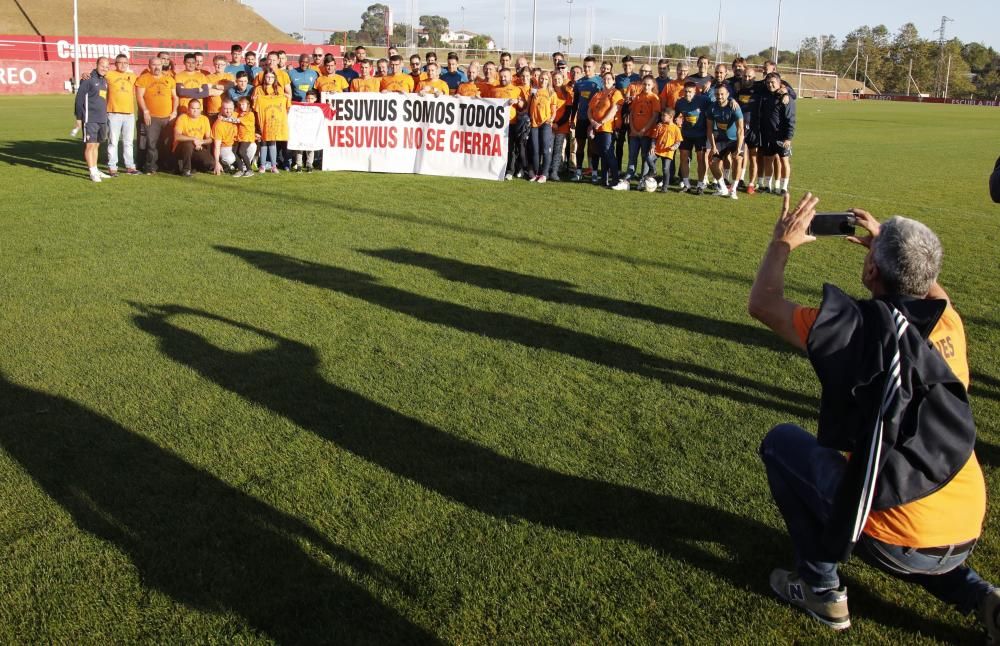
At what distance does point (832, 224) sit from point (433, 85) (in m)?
13.0

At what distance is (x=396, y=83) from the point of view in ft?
50.2

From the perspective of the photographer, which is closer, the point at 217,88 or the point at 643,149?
the point at 643,149

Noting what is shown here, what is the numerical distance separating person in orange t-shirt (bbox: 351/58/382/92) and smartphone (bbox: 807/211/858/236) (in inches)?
527

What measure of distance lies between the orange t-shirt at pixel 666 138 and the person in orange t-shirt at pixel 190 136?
764 centimetres

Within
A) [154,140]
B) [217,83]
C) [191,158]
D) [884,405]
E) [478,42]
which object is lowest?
[884,405]

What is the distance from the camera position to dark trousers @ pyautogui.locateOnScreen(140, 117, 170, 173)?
13.9 m

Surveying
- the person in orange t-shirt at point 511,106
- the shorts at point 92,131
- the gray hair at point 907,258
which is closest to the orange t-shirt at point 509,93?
the person in orange t-shirt at point 511,106

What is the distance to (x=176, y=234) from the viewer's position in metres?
9.27

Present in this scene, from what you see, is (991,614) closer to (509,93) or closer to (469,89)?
(509,93)

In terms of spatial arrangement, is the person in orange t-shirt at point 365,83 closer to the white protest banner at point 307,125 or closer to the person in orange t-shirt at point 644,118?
the white protest banner at point 307,125

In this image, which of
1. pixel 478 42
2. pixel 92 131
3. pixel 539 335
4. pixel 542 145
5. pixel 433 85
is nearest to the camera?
pixel 539 335

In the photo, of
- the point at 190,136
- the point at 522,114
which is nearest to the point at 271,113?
the point at 190,136

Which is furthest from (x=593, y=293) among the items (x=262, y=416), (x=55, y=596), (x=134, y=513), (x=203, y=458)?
(x=55, y=596)

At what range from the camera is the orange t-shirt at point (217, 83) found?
14227 millimetres
